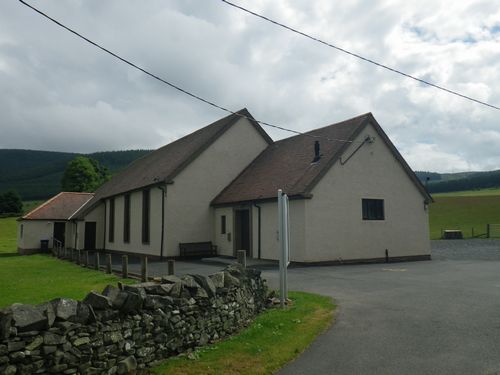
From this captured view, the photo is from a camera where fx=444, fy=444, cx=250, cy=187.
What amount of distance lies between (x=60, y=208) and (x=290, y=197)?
2701 cm

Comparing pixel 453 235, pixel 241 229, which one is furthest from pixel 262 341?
pixel 453 235

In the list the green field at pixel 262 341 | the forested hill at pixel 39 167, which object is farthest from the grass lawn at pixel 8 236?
the forested hill at pixel 39 167

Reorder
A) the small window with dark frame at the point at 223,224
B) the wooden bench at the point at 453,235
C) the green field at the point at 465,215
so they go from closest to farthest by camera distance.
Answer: the small window with dark frame at the point at 223,224, the wooden bench at the point at 453,235, the green field at the point at 465,215

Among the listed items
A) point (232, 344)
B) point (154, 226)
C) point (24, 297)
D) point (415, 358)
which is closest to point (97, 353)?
point (232, 344)

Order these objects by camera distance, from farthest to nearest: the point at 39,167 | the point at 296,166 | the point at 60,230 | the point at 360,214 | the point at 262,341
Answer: the point at 39,167
the point at 60,230
the point at 296,166
the point at 360,214
the point at 262,341

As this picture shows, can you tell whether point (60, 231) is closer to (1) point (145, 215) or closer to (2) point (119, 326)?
(1) point (145, 215)

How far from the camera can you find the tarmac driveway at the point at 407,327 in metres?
6.20

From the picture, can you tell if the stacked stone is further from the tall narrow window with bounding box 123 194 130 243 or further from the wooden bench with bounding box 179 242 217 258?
the tall narrow window with bounding box 123 194 130 243

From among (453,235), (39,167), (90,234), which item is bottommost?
(453,235)

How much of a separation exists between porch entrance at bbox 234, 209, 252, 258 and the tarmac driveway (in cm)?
849

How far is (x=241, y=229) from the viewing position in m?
23.7

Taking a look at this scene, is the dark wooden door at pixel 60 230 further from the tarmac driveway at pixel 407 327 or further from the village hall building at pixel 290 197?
the tarmac driveway at pixel 407 327

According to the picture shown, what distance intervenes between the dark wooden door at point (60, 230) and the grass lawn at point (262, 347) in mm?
32927

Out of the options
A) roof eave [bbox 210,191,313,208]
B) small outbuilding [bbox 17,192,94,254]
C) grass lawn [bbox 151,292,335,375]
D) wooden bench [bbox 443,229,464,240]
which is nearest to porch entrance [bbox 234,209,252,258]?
roof eave [bbox 210,191,313,208]
